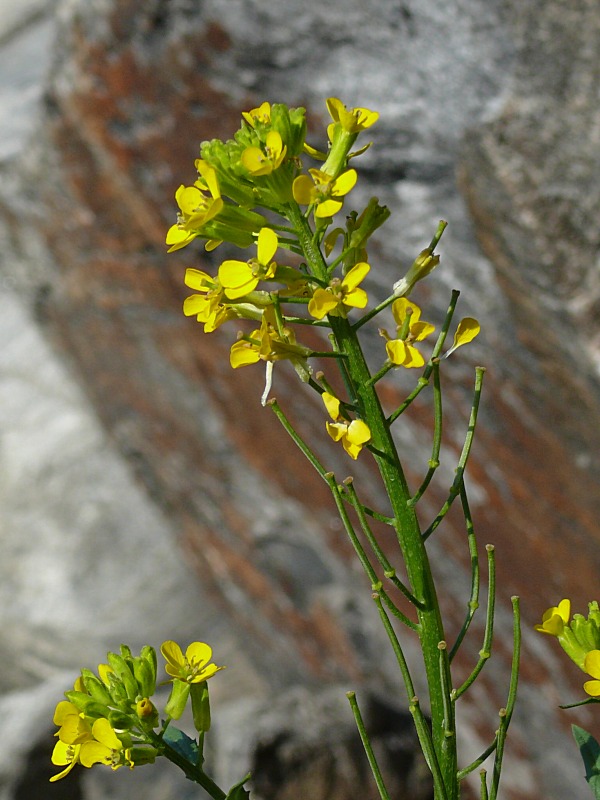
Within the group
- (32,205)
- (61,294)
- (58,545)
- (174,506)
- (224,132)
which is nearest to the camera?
(224,132)

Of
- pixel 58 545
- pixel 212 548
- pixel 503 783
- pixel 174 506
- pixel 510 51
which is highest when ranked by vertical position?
pixel 58 545

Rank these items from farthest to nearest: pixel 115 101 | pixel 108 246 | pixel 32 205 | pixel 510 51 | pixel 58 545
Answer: pixel 58 545
pixel 32 205
pixel 108 246
pixel 115 101
pixel 510 51

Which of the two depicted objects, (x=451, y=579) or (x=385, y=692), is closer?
(x=451, y=579)

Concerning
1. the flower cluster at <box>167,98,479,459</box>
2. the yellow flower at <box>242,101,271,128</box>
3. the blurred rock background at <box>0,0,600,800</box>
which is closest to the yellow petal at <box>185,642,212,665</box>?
the flower cluster at <box>167,98,479,459</box>

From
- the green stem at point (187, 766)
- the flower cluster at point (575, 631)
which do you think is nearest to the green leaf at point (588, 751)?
the flower cluster at point (575, 631)

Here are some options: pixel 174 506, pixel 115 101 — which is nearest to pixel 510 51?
pixel 115 101

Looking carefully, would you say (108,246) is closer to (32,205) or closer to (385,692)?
(32,205)

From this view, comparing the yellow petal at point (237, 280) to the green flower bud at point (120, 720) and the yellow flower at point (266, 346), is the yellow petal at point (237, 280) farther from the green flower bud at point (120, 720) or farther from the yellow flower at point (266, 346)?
the green flower bud at point (120, 720)

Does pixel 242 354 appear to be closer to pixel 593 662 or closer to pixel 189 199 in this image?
pixel 189 199
